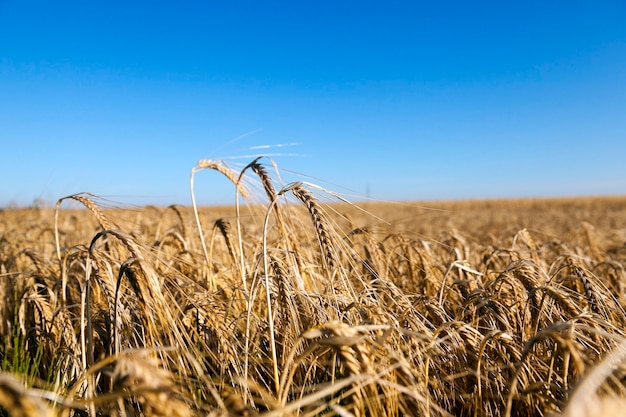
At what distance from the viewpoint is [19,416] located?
26.7 inches

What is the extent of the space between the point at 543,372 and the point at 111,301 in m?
1.76

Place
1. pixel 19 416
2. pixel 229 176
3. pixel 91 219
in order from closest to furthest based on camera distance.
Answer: pixel 19 416, pixel 229 176, pixel 91 219

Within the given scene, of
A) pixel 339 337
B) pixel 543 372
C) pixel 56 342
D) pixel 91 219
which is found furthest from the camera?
pixel 91 219

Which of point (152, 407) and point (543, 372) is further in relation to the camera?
point (543, 372)

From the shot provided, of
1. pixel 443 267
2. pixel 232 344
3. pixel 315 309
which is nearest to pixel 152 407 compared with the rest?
pixel 232 344

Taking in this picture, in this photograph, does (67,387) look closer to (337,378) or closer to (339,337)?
(337,378)

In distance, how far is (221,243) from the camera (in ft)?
13.5

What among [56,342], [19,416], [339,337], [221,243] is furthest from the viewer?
[221,243]

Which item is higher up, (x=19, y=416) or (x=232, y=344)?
(x=19, y=416)

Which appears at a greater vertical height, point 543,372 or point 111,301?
point 111,301

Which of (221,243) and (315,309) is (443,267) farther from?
(221,243)

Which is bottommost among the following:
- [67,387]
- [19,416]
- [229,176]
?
[67,387]

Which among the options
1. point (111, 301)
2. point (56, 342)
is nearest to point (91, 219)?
point (56, 342)

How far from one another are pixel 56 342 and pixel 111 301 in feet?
2.35
